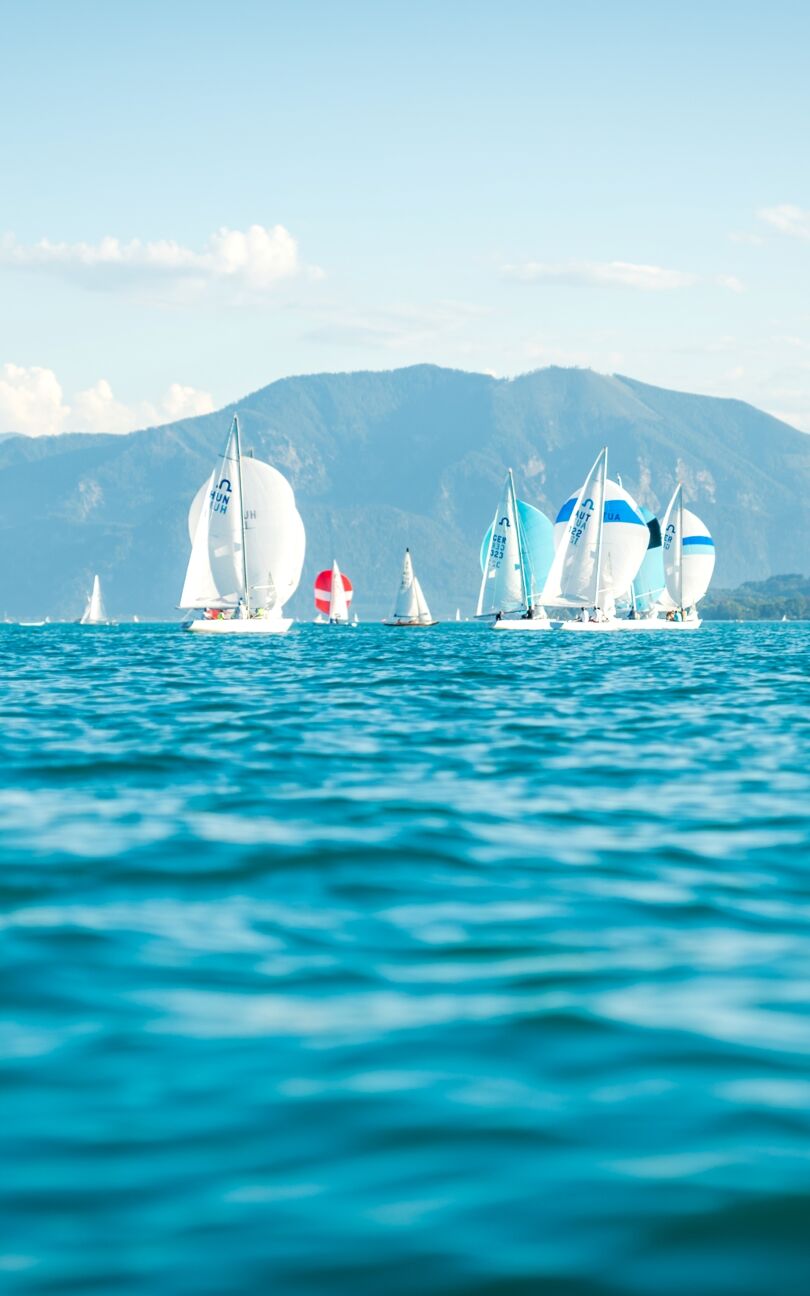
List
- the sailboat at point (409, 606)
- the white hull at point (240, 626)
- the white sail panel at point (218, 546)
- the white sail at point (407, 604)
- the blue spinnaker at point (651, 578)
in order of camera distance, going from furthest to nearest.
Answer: the white sail at point (407, 604)
the sailboat at point (409, 606)
the blue spinnaker at point (651, 578)
the white sail panel at point (218, 546)
the white hull at point (240, 626)

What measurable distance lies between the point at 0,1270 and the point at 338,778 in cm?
1231

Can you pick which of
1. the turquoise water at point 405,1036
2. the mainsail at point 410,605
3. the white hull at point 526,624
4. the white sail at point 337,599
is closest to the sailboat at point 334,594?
the white sail at point 337,599

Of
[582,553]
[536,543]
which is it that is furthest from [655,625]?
[582,553]

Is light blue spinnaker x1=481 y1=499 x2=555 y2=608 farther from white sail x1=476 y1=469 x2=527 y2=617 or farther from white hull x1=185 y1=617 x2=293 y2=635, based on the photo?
white hull x1=185 y1=617 x2=293 y2=635

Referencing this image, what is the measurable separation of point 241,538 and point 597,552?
26.8 meters

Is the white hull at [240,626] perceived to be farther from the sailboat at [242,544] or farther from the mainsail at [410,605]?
the mainsail at [410,605]

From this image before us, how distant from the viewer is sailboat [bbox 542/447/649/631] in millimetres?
105812

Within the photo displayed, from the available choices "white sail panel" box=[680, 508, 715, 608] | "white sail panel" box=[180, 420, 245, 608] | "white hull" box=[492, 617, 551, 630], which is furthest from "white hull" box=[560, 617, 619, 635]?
"white sail panel" box=[180, 420, 245, 608]

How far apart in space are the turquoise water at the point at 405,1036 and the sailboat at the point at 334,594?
151 meters

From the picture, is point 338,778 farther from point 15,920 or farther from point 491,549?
point 491,549

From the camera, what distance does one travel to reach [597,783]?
1625 centimetres

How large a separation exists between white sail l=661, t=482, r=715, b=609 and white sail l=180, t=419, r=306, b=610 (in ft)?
162

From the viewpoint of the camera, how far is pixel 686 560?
13338 centimetres

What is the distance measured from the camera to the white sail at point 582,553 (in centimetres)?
10531
